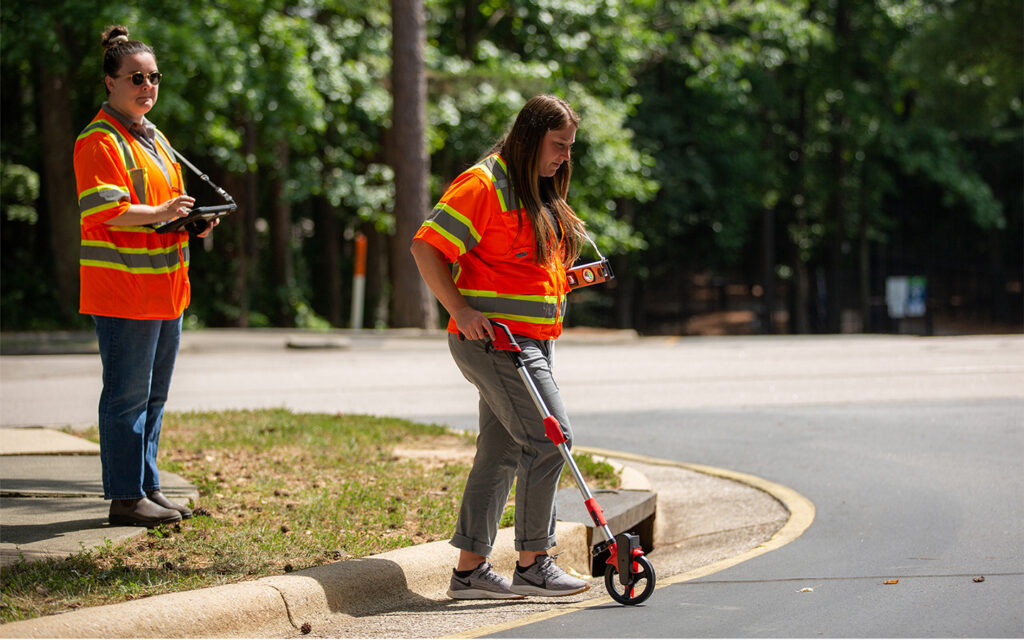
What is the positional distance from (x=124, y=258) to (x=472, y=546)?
1.87 m

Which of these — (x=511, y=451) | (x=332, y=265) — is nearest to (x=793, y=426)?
(x=511, y=451)

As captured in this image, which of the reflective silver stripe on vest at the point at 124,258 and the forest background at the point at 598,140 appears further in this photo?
the forest background at the point at 598,140

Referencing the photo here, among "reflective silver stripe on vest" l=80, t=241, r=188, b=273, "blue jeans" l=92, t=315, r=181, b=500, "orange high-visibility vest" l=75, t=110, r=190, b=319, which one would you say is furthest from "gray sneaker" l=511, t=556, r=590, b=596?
"reflective silver stripe on vest" l=80, t=241, r=188, b=273

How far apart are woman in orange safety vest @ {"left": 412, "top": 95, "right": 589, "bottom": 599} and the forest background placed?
474 inches

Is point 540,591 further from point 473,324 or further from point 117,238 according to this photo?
point 117,238

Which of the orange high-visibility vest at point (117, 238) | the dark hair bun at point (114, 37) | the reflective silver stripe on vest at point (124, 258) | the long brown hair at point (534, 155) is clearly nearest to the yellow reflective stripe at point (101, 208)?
the orange high-visibility vest at point (117, 238)

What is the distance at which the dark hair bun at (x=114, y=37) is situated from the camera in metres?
4.90

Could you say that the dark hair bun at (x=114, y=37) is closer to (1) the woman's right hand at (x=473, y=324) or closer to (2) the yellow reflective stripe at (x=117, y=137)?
(2) the yellow reflective stripe at (x=117, y=137)

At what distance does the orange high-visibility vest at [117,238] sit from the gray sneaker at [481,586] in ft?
5.54

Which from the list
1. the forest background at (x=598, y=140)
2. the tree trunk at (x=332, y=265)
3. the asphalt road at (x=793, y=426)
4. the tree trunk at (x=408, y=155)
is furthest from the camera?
the tree trunk at (x=332, y=265)

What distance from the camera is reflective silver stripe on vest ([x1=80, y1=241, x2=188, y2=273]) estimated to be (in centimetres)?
480

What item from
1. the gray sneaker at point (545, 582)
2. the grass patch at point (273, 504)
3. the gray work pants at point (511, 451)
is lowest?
the gray sneaker at point (545, 582)

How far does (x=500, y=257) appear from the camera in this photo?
4.35 metres

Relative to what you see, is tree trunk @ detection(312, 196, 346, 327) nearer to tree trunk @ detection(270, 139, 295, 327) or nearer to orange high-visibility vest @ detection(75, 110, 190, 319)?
tree trunk @ detection(270, 139, 295, 327)
